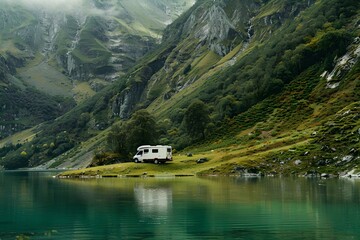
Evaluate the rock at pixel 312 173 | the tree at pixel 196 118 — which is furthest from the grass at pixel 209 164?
the tree at pixel 196 118

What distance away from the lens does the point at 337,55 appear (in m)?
174

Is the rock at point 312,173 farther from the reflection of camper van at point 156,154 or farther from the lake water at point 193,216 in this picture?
the reflection of camper van at point 156,154

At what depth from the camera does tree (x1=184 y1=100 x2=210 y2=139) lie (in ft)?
531

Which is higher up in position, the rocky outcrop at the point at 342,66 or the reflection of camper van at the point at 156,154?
the rocky outcrop at the point at 342,66

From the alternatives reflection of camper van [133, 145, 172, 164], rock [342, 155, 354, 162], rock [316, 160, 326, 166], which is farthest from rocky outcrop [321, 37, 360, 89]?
rock [342, 155, 354, 162]

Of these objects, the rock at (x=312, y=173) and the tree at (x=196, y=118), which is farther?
the tree at (x=196, y=118)

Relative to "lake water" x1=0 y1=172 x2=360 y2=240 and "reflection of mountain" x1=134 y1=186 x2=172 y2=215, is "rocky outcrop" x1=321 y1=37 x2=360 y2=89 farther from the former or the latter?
"reflection of mountain" x1=134 y1=186 x2=172 y2=215

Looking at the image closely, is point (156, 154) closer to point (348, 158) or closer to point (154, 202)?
point (348, 158)

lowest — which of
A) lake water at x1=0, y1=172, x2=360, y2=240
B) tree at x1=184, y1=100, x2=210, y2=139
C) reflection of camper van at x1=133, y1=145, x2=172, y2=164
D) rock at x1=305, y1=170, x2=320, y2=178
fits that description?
lake water at x1=0, y1=172, x2=360, y2=240

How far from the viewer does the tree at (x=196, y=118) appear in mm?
161875

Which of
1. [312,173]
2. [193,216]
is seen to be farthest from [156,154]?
[193,216]

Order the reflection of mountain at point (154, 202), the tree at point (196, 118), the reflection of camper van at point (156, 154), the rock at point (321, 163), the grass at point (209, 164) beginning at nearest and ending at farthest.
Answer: the reflection of mountain at point (154, 202) < the rock at point (321, 163) < the grass at point (209, 164) < the reflection of camper van at point (156, 154) < the tree at point (196, 118)

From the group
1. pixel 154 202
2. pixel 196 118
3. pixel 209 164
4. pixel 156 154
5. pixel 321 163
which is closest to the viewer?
pixel 154 202

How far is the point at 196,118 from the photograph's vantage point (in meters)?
163
